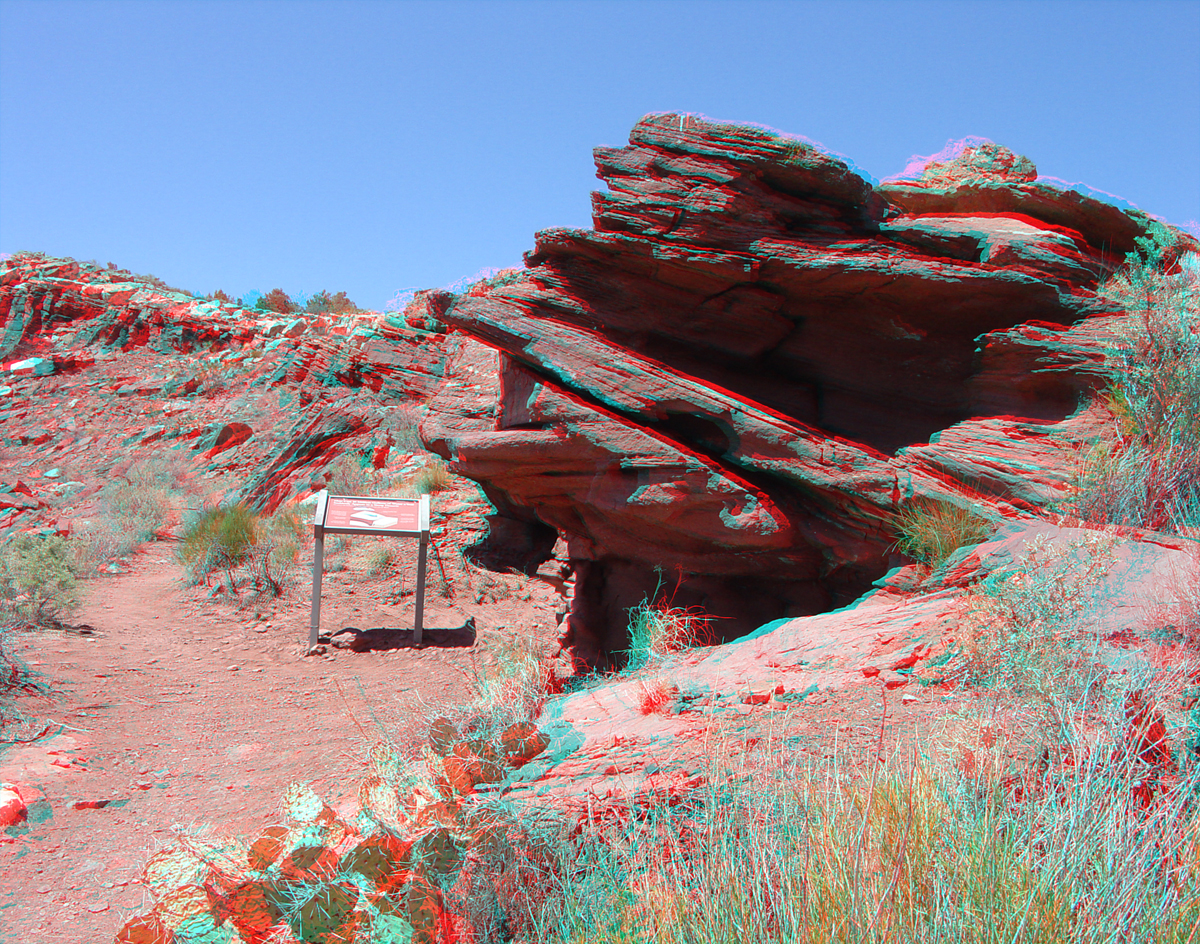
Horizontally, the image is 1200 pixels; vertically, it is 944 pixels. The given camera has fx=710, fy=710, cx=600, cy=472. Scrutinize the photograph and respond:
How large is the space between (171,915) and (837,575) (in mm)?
5858

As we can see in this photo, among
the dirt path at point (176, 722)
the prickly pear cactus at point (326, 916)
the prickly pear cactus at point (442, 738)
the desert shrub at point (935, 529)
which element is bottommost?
the dirt path at point (176, 722)

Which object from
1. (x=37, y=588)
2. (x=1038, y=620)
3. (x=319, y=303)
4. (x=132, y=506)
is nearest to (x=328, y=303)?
(x=319, y=303)

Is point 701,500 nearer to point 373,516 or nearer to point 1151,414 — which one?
point 1151,414

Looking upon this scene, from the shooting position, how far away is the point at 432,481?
1305 centimetres

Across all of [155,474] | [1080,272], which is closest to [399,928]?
[1080,272]

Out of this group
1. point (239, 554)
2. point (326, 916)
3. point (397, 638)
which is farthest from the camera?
point (239, 554)

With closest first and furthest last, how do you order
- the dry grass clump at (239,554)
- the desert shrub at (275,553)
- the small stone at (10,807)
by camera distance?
1. the small stone at (10,807)
2. the desert shrub at (275,553)
3. the dry grass clump at (239,554)

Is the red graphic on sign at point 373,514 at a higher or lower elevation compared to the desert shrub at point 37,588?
higher

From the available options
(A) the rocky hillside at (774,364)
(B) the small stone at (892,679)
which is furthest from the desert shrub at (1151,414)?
(B) the small stone at (892,679)

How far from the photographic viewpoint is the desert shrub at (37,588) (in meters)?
8.06

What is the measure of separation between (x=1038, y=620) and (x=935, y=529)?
210cm

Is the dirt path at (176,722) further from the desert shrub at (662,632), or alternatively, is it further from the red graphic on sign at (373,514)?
the desert shrub at (662,632)

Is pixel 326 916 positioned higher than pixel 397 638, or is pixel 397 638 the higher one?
pixel 326 916

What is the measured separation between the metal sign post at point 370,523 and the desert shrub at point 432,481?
366cm
